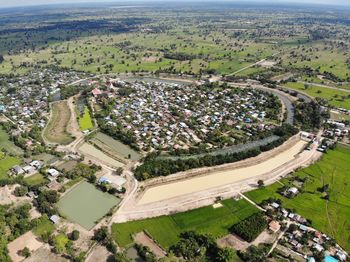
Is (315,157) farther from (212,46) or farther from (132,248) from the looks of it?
(212,46)

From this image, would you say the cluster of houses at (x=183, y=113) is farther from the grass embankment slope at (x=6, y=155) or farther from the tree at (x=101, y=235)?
the tree at (x=101, y=235)

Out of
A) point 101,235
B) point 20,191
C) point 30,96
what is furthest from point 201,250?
point 30,96

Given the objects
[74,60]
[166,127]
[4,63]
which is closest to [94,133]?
[166,127]

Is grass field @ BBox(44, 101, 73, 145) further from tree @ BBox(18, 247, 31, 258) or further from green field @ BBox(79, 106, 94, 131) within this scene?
tree @ BBox(18, 247, 31, 258)

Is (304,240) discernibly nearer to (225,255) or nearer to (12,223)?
(225,255)

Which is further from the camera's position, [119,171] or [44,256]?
[119,171]
